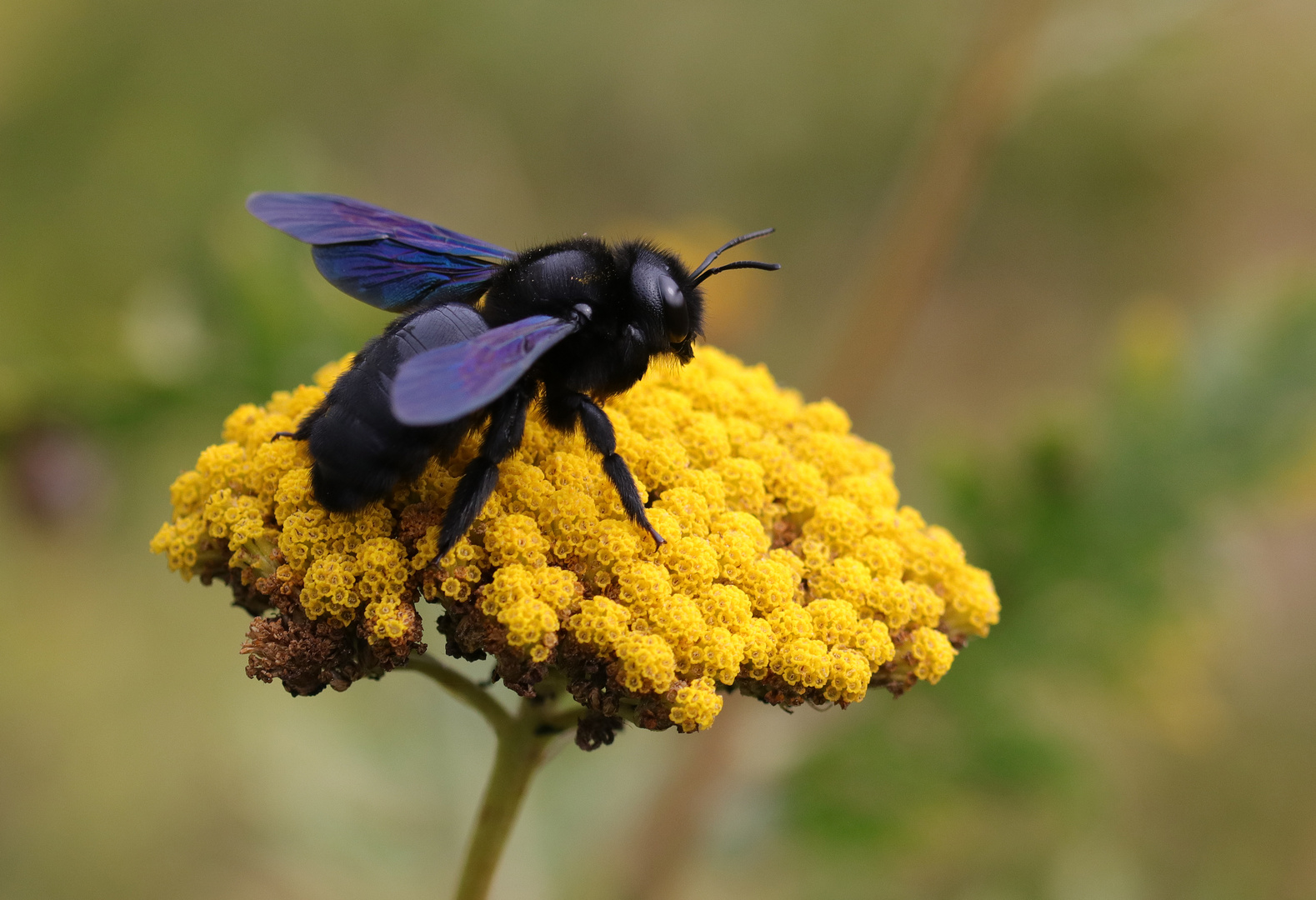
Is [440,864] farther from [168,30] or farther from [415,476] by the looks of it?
[168,30]

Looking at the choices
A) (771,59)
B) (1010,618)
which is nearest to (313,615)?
(1010,618)

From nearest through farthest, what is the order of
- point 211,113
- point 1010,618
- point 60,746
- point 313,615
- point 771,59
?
point 313,615, point 1010,618, point 60,746, point 211,113, point 771,59

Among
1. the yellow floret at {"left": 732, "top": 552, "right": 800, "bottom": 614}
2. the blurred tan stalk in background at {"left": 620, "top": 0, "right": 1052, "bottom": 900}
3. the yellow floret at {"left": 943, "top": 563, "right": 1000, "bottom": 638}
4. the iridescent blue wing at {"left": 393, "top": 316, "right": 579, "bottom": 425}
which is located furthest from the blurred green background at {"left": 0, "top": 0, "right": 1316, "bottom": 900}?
the iridescent blue wing at {"left": 393, "top": 316, "right": 579, "bottom": 425}

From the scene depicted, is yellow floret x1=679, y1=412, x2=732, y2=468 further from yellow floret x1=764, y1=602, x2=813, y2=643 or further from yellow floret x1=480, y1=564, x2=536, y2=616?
yellow floret x1=480, y1=564, x2=536, y2=616

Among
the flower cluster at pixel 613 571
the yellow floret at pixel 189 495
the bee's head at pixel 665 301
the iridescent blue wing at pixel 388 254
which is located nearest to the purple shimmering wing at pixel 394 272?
the iridescent blue wing at pixel 388 254

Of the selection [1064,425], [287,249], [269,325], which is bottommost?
[269,325]

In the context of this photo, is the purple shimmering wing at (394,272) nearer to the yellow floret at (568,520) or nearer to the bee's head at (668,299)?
the bee's head at (668,299)
